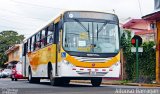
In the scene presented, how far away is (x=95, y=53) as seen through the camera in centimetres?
1752

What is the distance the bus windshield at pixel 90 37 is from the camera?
17453 millimetres

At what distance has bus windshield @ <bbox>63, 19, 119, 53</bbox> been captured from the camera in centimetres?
1745

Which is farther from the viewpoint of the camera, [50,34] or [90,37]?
[50,34]

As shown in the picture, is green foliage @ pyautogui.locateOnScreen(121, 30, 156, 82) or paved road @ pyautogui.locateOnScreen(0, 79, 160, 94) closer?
paved road @ pyautogui.locateOnScreen(0, 79, 160, 94)

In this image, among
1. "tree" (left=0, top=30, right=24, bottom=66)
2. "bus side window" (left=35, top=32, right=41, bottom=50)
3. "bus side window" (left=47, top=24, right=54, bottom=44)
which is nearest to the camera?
"bus side window" (left=47, top=24, right=54, bottom=44)

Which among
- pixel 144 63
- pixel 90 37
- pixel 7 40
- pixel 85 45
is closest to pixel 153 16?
pixel 144 63

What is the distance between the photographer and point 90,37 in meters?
17.6

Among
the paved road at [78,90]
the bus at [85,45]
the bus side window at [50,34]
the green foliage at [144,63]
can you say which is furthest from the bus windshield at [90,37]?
the green foliage at [144,63]

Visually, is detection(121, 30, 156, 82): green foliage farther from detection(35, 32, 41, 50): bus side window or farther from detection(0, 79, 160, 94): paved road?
detection(0, 79, 160, 94): paved road

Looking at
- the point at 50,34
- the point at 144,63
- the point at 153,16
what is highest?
the point at 153,16

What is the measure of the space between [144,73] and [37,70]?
8.16m

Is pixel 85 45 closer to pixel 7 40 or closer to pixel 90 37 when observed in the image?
pixel 90 37

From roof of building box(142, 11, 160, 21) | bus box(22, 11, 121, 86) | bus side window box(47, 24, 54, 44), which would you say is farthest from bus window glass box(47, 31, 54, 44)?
roof of building box(142, 11, 160, 21)

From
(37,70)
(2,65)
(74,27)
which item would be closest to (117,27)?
(74,27)
